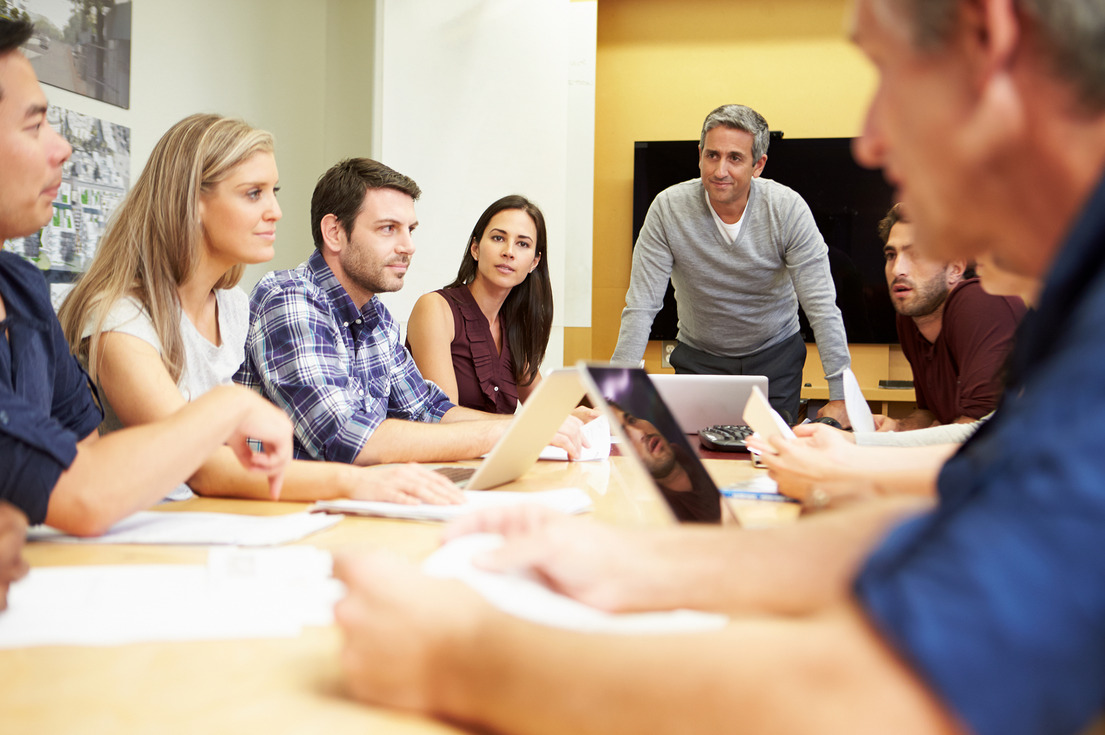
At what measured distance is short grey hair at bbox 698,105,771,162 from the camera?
3.13 m

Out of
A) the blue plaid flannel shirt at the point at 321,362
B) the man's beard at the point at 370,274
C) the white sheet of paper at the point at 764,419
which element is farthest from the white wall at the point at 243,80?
the white sheet of paper at the point at 764,419

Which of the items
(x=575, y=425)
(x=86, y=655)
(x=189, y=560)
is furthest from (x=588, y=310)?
(x=86, y=655)

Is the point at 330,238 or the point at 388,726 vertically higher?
the point at 330,238

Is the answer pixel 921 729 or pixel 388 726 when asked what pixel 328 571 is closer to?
pixel 388 726

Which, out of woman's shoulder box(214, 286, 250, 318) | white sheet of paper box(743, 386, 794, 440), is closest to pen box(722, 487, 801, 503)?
white sheet of paper box(743, 386, 794, 440)

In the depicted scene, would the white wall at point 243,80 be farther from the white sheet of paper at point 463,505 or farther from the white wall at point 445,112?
the white sheet of paper at point 463,505

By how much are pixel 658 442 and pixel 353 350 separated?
1.24 meters

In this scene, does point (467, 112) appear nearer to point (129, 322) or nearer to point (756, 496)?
point (129, 322)

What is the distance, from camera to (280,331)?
1.83 meters

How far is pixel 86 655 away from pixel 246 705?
0.16 meters

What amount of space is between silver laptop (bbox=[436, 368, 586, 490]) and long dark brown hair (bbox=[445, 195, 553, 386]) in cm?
171

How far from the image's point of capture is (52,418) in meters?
1.17

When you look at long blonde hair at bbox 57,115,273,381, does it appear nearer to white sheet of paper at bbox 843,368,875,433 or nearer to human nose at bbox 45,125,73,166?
human nose at bbox 45,125,73,166

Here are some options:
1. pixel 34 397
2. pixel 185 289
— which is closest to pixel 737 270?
pixel 185 289
